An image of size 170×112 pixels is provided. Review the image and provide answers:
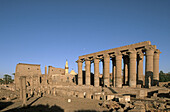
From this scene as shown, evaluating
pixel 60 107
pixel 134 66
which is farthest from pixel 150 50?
pixel 60 107

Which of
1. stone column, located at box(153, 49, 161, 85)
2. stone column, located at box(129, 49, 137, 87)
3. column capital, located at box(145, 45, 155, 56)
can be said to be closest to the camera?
column capital, located at box(145, 45, 155, 56)

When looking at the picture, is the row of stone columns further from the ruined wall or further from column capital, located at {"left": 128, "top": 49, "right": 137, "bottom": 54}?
the ruined wall

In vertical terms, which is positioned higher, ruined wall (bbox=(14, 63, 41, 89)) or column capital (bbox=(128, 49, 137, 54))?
column capital (bbox=(128, 49, 137, 54))

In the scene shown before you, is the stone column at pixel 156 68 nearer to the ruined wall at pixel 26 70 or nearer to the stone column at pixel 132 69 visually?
the stone column at pixel 132 69

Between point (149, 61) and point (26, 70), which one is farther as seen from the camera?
point (26, 70)

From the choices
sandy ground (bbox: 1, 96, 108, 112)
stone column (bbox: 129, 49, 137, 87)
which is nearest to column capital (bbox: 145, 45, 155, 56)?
stone column (bbox: 129, 49, 137, 87)

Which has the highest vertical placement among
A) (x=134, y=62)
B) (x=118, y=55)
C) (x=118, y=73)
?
(x=118, y=55)

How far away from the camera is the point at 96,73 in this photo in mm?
28859

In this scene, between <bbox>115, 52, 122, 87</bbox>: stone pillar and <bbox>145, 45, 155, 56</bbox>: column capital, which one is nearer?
<bbox>145, 45, 155, 56</bbox>: column capital

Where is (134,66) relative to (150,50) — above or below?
below

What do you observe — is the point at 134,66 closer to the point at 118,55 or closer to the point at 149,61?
the point at 149,61

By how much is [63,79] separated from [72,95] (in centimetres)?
2355

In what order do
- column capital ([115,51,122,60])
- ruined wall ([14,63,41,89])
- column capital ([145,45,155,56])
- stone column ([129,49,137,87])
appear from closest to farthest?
column capital ([145,45,155,56]) < stone column ([129,49,137,87]) < column capital ([115,51,122,60]) < ruined wall ([14,63,41,89])

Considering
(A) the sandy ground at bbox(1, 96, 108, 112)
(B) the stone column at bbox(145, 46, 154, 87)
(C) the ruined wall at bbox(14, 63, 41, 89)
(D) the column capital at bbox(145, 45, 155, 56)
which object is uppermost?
(D) the column capital at bbox(145, 45, 155, 56)
